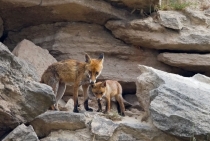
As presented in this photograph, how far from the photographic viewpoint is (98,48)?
12.0 metres

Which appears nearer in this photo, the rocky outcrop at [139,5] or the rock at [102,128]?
the rock at [102,128]

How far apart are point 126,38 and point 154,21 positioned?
849mm

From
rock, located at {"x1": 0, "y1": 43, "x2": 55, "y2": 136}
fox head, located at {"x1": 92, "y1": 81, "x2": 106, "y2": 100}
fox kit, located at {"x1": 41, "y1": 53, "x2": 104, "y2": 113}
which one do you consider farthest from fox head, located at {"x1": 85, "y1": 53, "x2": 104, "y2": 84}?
rock, located at {"x1": 0, "y1": 43, "x2": 55, "y2": 136}

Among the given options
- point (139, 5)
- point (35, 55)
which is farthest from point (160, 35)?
point (35, 55)

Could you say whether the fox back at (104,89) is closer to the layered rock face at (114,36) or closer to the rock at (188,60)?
the layered rock face at (114,36)

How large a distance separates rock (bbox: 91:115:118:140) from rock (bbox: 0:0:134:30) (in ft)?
12.7

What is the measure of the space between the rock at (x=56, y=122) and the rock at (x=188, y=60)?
406 cm

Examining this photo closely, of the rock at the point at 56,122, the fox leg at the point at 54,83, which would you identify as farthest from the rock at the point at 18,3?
the rock at the point at 56,122

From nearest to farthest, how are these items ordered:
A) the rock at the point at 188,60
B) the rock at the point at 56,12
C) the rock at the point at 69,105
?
the rock at the point at 69,105 < the rock at the point at 56,12 < the rock at the point at 188,60

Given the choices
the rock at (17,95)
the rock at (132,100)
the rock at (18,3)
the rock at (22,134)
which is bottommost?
the rock at (132,100)

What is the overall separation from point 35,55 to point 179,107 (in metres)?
4.87

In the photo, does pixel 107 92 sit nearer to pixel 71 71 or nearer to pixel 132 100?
pixel 71 71

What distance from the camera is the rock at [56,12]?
11305 mm

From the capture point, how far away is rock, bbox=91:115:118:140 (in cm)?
806
